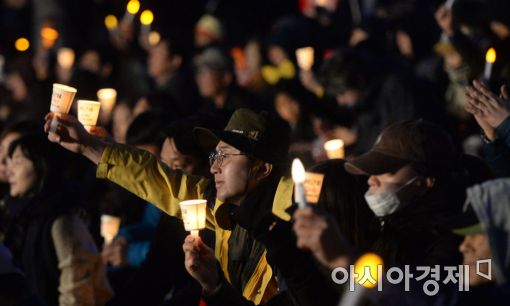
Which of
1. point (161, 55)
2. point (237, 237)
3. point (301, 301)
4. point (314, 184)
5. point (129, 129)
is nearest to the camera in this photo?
point (301, 301)

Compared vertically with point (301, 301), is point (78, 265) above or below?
below

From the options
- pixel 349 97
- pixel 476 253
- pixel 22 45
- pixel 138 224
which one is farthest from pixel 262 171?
pixel 22 45

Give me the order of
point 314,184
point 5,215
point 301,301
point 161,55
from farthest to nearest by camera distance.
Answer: point 161,55 < point 5,215 < point 314,184 < point 301,301

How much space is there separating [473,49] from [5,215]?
151 inches

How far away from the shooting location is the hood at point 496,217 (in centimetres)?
436

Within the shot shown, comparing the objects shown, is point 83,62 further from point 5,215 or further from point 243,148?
point 243,148

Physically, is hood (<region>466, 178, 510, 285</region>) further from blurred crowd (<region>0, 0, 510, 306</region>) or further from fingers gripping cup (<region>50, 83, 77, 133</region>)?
fingers gripping cup (<region>50, 83, 77, 133</region>)

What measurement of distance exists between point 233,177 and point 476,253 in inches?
72.0

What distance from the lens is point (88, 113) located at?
6.37 meters

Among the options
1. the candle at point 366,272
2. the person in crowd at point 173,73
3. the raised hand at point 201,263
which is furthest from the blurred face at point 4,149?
the candle at point 366,272

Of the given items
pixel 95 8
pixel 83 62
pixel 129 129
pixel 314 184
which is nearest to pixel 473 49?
pixel 129 129

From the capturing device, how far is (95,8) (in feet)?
57.3

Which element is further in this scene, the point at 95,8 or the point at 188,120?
the point at 95,8

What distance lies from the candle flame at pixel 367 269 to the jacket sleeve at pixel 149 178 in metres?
1.87
